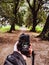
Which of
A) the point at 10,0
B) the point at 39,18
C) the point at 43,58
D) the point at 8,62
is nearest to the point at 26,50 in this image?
the point at 8,62

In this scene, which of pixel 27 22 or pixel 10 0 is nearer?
pixel 10 0

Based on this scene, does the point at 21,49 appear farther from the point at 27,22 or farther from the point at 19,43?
the point at 27,22

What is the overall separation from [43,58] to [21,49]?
10905 mm

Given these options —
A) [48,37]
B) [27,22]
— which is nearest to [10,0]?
[48,37]

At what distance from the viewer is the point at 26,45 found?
1.74 m

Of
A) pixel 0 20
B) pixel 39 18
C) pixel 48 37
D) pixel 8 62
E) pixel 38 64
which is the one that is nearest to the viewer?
pixel 8 62

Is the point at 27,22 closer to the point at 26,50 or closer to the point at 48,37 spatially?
the point at 48,37

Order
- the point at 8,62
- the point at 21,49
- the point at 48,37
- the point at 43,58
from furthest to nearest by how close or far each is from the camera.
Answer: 1. the point at 48,37
2. the point at 43,58
3. the point at 21,49
4. the point at 8,62

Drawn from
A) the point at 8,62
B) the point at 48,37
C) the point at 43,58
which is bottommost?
the point at 48,37

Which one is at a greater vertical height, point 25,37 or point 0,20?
point 25,37

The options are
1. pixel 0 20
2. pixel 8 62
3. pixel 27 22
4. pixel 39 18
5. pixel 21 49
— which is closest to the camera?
pixel 8 62

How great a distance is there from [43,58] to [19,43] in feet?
35.7

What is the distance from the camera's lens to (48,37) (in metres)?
22.4

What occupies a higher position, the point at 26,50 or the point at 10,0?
the point at 26,50
